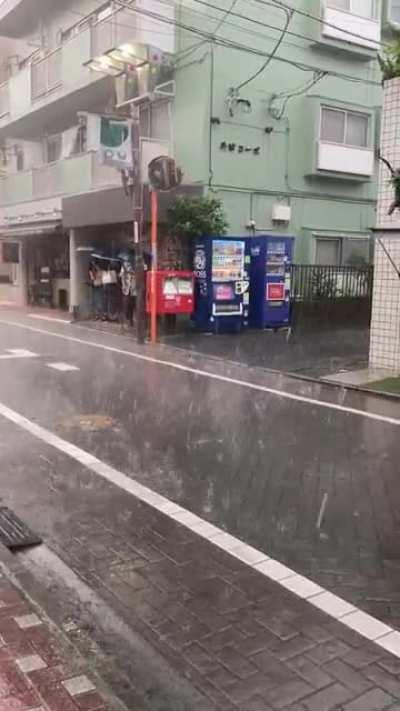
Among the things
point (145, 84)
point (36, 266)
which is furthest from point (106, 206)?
point (36, 266)

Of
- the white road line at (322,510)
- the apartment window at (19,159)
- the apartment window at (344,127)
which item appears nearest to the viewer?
the white road line at (322,510)

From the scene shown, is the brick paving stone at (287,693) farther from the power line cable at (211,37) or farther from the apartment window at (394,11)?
the apartment window at (394,11)

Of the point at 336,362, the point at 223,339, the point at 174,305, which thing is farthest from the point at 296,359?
the point at 174,305

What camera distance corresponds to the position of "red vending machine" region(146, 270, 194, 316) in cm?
1492

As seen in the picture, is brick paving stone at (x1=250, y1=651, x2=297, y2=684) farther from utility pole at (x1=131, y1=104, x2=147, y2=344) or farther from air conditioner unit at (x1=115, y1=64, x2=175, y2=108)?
air conditioner unit at (x1=115, y1=64, x2=175, y2=108)

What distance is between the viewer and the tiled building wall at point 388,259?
1053cm

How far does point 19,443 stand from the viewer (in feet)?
22.1

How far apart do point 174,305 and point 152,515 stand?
1047 cm

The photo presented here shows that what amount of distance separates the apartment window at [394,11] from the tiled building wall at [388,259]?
10262 millimetres

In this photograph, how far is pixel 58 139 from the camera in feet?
79.2

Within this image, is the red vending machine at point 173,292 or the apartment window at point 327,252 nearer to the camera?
the red vending machine at point 173,292

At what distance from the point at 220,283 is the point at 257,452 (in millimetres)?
9253

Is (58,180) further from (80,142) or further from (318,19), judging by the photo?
(318,19)

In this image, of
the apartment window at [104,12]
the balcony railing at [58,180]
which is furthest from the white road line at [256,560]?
the apartment window at [104,12]
